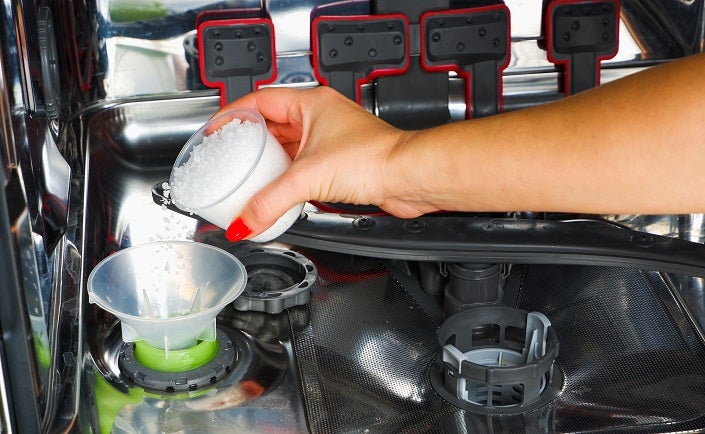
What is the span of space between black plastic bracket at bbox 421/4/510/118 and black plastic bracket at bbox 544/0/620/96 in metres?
0.07

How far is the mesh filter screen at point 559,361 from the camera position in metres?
0.92

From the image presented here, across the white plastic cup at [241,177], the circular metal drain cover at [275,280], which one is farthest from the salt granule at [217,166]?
the circular metal drain cover at [275,280]

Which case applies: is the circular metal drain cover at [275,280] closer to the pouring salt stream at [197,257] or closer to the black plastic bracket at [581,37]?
the pouring salt stream at [197,257]

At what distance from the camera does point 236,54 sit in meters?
1.22

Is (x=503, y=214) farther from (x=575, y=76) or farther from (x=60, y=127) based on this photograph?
(x=60, y=127)

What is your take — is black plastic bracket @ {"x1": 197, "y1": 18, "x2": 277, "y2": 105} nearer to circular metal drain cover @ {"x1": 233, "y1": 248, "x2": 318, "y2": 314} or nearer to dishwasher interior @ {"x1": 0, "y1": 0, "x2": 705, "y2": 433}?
dishwasher interior @ {"x1": 0, "y1": 0, "x2": 705, "y2": 433}

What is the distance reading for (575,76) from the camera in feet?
4.26

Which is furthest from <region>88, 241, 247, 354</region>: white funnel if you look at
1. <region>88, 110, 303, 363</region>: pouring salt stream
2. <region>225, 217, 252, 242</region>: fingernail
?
<region>225, 217, 252, 242</region>: fingernail

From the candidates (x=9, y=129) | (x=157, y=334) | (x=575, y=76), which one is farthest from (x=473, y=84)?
(x=9, y=129)

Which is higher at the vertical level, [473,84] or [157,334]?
[473,84]

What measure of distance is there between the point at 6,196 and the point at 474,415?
49 cm

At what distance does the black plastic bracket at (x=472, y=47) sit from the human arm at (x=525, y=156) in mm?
348

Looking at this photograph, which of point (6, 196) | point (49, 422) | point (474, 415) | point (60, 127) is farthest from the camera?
point (60, 127)

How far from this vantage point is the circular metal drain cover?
108 centimetres
